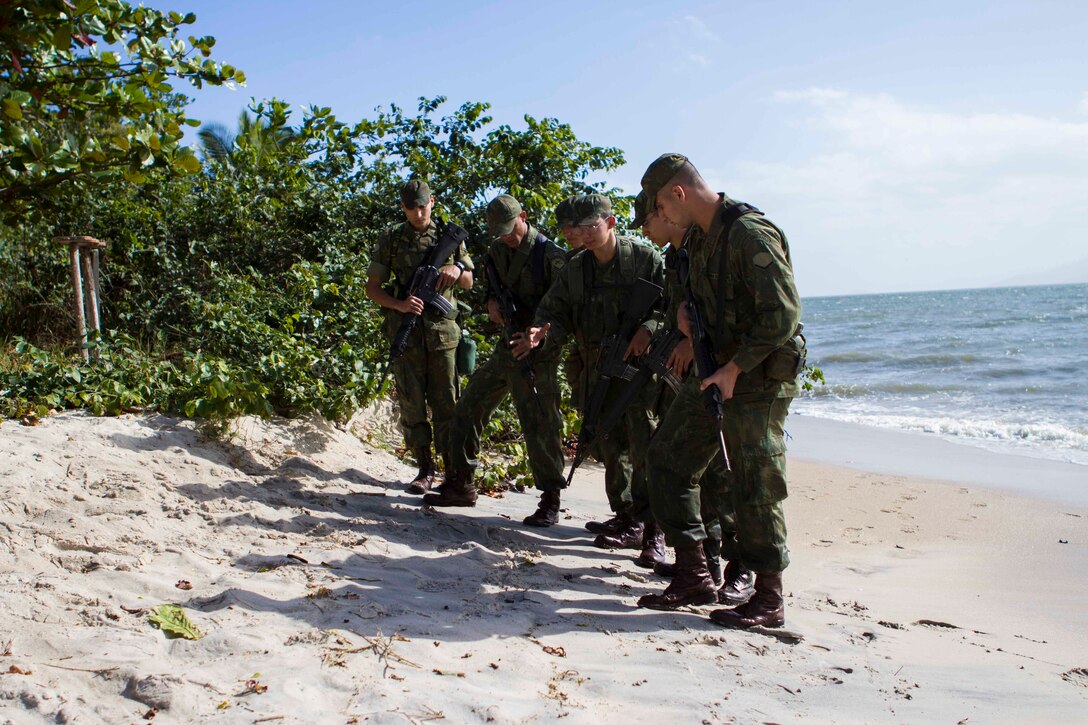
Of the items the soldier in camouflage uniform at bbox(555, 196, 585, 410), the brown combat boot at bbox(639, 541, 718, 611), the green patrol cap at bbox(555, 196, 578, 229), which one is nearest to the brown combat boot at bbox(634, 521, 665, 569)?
the brown combat boot at bbox(639, 541, 718, 611)

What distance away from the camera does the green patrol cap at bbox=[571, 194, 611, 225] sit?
4715mm

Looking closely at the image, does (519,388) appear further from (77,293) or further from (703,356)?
(77,293)

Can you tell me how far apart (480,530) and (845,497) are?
3285 millimetres

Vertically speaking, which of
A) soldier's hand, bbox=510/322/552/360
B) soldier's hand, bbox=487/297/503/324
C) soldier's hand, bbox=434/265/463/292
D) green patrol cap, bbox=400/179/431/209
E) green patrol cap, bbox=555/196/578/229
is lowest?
soldier's hand, bbox=510/322/552/360

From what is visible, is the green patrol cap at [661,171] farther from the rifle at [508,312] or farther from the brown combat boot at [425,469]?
the brown combat boot at [425,469]

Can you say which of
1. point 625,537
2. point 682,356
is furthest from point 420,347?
point 682,356

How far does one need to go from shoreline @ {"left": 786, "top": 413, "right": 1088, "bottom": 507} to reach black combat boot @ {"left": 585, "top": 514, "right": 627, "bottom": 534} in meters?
3.33

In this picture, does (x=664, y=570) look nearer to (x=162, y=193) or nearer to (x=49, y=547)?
(x=49, y=547)

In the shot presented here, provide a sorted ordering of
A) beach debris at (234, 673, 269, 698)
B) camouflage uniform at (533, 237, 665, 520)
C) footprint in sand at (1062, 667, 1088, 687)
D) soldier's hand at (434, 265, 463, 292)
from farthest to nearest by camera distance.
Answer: soldier's hand at (434, 265, 463, 292), camouflage uniform at (533, 237, 665, 520), footprint in sand at (1062, 667, 1088, 687), beach debris at (234, 673, 269, 698)

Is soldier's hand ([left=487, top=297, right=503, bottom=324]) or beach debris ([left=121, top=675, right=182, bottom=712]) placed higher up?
soldier's hand ([left=487, top=297, right=503, bottom=324])

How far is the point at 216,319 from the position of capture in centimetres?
654

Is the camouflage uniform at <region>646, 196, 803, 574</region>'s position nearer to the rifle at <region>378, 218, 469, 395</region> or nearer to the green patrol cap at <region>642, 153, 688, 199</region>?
the green patrol cap at <region>642, 153, 688, 199</region>

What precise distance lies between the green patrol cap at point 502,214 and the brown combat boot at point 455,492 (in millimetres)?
1519

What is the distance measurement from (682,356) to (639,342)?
57 cm
